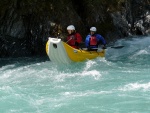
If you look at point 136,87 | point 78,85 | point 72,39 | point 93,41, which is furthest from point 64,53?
point 136,87

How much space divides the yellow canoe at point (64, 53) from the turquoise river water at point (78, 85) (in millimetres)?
190

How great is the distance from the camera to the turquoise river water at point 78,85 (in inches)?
275

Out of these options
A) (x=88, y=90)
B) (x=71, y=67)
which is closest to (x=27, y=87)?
(x=88, y=90)

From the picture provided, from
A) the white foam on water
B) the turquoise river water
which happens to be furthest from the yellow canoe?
the white foam on water

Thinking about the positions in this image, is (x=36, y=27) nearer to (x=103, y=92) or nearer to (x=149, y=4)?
(x=103, y=92)

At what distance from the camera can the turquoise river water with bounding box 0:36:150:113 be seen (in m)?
7.00

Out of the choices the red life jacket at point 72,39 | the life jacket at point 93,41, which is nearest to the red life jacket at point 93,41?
the life jacket at point 93,41

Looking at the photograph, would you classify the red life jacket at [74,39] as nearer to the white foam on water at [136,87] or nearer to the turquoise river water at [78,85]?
the turquoise river water at [78,85]

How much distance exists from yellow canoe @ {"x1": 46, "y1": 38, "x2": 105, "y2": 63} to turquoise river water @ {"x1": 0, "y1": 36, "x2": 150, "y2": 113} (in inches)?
7.5

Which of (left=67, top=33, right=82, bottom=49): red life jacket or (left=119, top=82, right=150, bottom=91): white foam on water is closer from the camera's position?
(left=119, top=82, right=150, bottom=91): white foam on water

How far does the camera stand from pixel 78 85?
8617 millimetres

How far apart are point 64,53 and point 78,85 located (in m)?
2.24

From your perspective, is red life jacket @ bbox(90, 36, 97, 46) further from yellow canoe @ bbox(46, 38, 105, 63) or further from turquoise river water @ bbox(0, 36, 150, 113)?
turquoise river water @ bbox(0, 36, 150, 113)

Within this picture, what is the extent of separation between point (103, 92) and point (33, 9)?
6949mm
